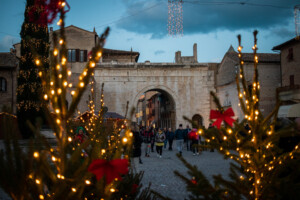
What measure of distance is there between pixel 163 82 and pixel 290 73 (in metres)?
14.1

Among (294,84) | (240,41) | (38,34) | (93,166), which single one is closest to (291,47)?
(294,84)

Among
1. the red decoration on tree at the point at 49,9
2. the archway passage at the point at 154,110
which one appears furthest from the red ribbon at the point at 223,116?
the archway passage at the point at 154,110

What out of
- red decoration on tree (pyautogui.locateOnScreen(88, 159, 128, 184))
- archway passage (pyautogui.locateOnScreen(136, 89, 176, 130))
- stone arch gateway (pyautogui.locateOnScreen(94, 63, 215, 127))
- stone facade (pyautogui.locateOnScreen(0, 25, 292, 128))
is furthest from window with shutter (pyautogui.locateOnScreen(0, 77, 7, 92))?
red decoration on tree (pyautogui.locateOnScreen(88, 159, 128, 184))

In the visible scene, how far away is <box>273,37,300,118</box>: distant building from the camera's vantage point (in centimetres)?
2727

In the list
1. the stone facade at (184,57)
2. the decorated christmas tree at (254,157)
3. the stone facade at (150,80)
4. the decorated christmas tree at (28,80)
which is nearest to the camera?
the decorated christmas tree at (254,157)

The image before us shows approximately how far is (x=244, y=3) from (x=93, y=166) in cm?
1783

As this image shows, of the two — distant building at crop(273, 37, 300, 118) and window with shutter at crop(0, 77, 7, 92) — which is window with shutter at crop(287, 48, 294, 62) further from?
window with shutter at crop(0, 77, 7, 92)

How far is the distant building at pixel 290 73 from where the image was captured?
27.3 metres

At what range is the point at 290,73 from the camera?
2952 cm

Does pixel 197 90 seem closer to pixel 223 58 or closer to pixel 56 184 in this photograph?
pixel 223 58

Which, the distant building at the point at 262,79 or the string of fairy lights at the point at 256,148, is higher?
the distant building at the point at 262,79

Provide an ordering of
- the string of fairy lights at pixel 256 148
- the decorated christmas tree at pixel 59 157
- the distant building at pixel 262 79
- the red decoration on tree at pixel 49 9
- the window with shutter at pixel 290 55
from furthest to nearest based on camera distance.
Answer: the distant building at pixel 262 79
the window with shutter at pixel 290 55
the string of fairy lights at pixel 256 148
the red decoration on tree at pixel 49 9
the decorated christmas tree at pixel 59 157

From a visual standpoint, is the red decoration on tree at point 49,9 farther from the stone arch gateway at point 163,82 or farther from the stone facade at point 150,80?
the stone arch gateway at point 163,82

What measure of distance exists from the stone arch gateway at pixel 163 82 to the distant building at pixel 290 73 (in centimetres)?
936
